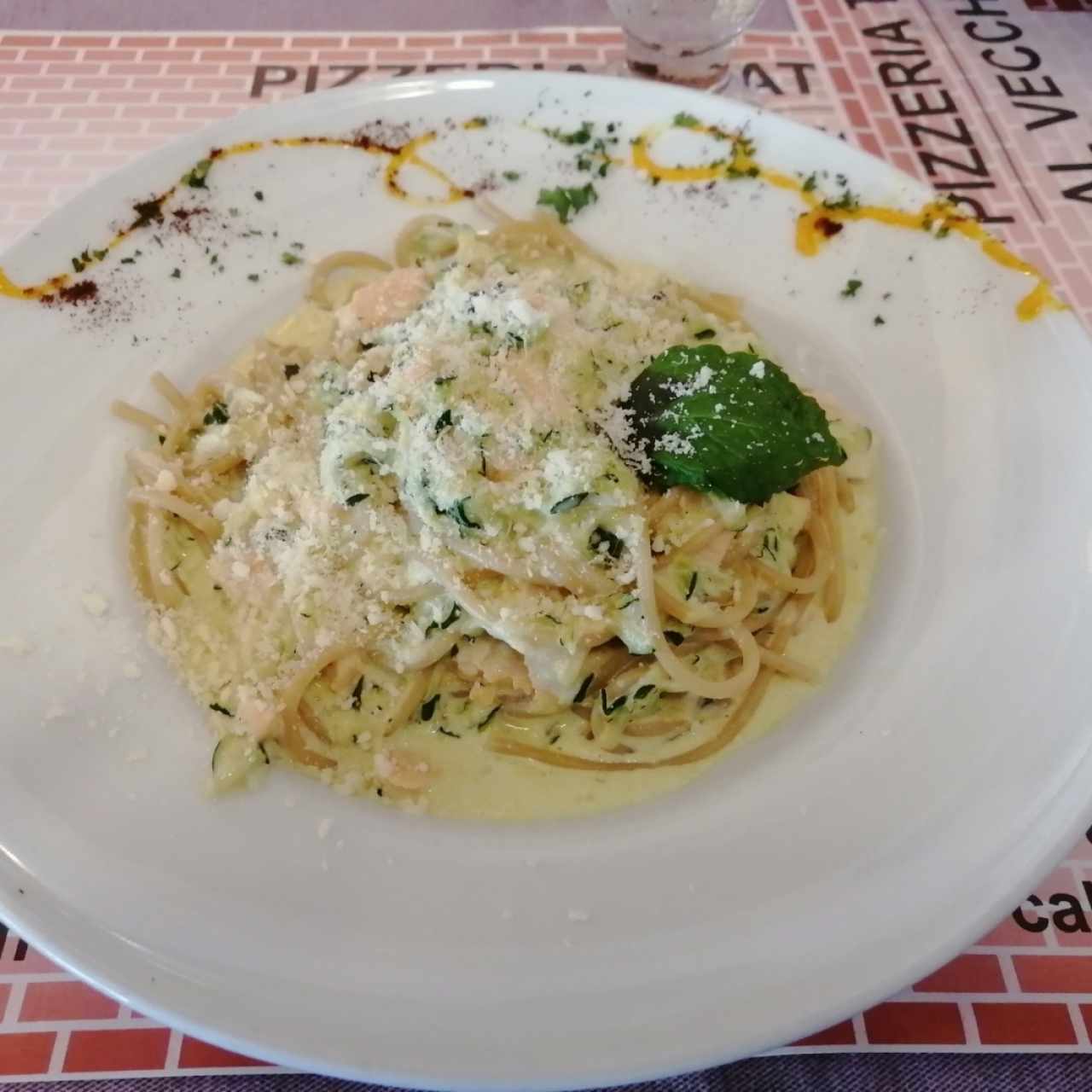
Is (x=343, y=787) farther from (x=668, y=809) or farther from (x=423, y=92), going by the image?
(x=423, y=92)

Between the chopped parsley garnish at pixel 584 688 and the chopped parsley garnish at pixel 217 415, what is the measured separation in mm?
1083

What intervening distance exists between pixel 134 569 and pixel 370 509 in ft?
1.76

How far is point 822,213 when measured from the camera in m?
2.50

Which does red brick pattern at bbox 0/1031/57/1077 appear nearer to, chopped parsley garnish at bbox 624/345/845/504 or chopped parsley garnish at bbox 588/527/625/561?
chopped parsley garnish at bbox 588/527/625/561

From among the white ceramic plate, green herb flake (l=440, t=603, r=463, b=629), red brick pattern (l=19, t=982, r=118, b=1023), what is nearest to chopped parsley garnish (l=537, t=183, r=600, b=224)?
the white ceramic plate

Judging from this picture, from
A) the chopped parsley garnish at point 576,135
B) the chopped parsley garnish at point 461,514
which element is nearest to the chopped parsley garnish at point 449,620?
the chopped parsley garnish at point 461,514

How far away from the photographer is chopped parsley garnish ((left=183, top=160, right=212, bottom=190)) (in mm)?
2545

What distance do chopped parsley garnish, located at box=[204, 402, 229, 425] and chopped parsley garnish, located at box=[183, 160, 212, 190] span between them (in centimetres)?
69

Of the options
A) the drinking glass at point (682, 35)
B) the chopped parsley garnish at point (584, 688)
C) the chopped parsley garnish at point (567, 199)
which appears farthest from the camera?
the drinking glass at point (682, 35)

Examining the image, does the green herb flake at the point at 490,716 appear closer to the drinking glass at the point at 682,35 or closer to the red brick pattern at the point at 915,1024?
the red brick pattern at the point at 915,1024

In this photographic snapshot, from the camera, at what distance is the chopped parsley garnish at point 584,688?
202 cm

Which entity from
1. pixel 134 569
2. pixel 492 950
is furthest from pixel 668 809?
pixel 134 569

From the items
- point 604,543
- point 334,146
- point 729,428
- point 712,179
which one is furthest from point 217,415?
point 712,179

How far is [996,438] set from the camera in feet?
6.79
